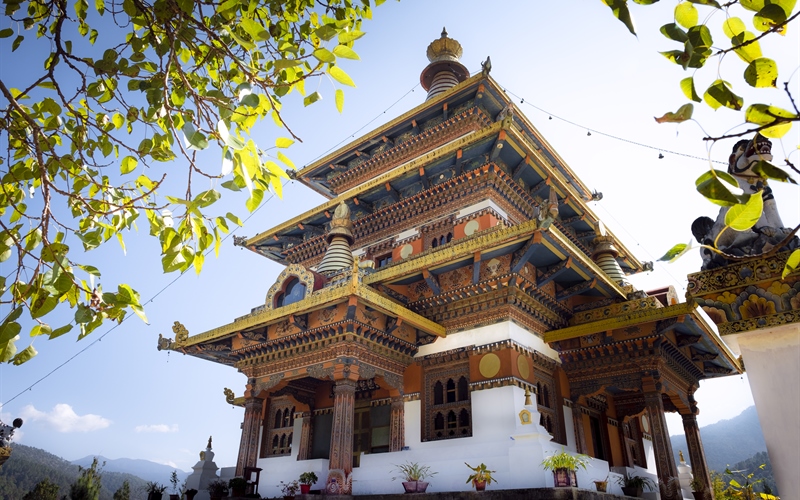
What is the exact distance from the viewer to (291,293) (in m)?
13.6

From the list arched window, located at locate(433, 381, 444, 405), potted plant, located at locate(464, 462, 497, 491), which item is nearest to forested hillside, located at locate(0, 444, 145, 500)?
arched window, located at locate(433, 381, 444, 405)

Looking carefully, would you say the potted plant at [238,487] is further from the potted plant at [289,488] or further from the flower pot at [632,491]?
the flower pot at [632,491]

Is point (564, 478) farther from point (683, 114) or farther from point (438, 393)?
point (683, 114)

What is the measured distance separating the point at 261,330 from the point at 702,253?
11.6m

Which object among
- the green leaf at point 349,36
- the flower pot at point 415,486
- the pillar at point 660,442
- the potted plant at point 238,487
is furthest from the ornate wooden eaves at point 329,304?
the green leaf at point 349,36

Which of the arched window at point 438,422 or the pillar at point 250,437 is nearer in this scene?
the arched window at point 438,422

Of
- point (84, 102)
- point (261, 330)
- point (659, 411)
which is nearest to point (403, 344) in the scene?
point (261, 330)

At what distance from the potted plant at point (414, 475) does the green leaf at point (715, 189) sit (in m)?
9.92

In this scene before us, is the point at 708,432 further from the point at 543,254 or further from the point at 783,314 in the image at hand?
the point at 783,314

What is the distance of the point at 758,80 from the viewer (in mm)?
2426

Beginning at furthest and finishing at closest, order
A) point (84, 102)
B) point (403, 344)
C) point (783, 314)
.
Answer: point (403, 344)
point (84, 102)
point (783, 314)

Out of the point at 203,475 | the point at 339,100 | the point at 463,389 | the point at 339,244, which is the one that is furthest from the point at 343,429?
the point at 339,100

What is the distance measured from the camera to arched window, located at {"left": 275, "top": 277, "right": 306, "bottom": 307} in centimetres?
1335

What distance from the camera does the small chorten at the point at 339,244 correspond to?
14961mm
